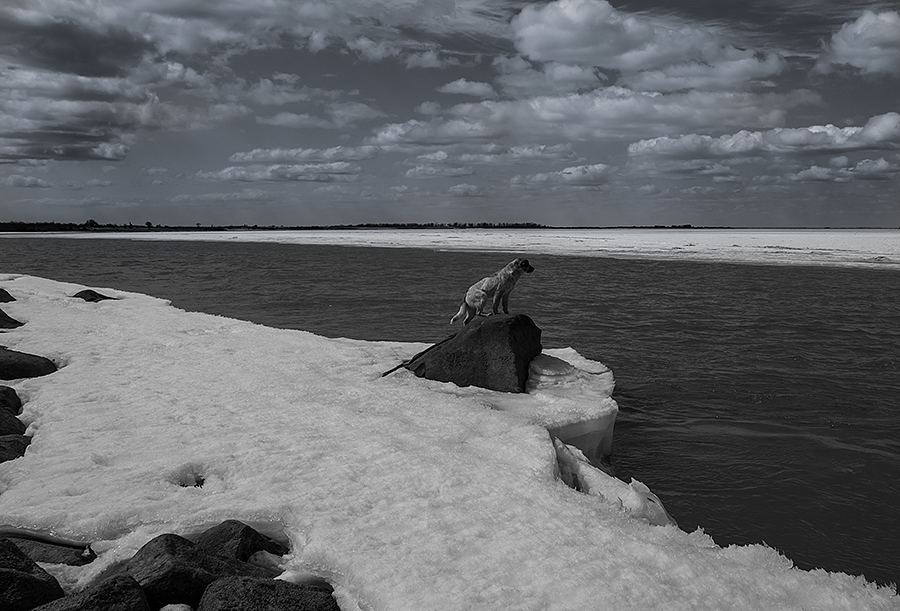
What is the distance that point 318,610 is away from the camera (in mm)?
4148

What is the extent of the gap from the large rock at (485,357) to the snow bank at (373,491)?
1.13 feet

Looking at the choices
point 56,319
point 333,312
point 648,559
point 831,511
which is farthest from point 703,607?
point 333,312

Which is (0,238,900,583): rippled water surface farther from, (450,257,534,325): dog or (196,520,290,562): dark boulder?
(196,520,290,562): dark boulder

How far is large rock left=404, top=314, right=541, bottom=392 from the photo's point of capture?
961 cm

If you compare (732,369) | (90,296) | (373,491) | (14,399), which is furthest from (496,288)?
(90,296)

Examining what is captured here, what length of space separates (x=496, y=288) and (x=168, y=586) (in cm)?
828

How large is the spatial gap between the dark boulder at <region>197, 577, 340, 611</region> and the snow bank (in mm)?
317

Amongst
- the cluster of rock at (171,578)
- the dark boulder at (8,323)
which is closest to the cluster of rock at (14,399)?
the cluster of rock at (171,578)

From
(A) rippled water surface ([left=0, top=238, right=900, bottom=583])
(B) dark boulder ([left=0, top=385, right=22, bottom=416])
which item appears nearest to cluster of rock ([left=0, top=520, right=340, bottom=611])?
(B) dark boulder ([left=0, top=385, right=22, bottom=416])

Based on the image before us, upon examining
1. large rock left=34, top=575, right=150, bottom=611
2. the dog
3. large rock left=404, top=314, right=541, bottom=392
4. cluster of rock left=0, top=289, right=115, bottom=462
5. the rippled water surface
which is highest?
the dog

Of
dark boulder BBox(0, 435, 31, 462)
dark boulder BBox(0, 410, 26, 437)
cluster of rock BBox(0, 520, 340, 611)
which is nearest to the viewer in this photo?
cluster of rock BBox(0, 520, 340, 611)

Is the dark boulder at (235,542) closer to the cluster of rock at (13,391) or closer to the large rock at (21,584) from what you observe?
the large rock at (21,584)

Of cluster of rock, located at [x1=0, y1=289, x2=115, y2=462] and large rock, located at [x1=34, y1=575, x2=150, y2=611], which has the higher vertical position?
large rock, located at [x1=34, y1=575, x2=150, y2=611]

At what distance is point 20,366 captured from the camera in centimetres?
987
